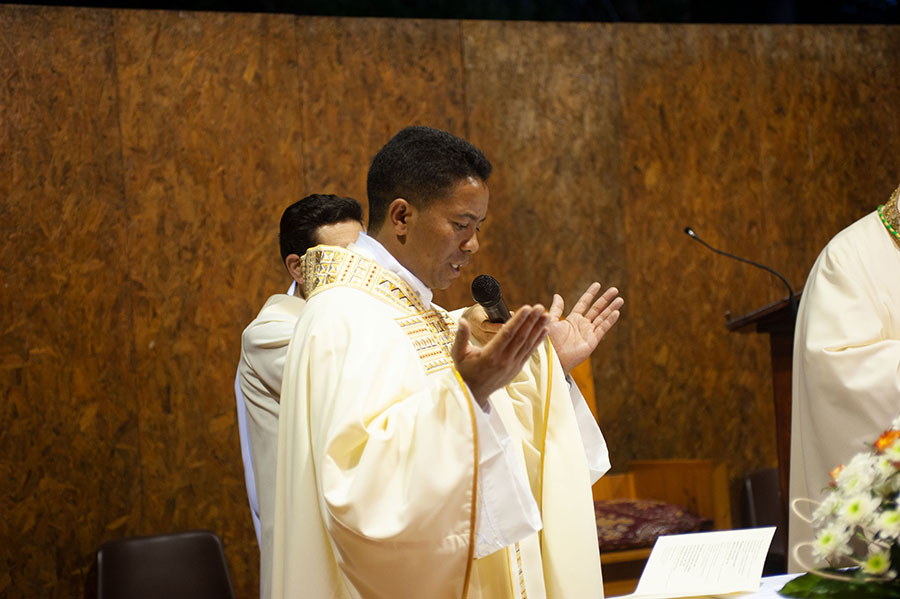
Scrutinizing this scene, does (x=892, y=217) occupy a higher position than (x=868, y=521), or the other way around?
(x=892, y=217)

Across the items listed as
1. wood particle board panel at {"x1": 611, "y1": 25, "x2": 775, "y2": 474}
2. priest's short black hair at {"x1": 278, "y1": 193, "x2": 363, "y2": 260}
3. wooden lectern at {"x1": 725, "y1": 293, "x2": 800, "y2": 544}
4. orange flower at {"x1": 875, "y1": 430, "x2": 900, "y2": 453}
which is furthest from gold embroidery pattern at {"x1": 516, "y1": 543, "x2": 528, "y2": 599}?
wood particle board panel at {"x1": 611, "y1": 25, "x2": 775, "y2": 474}

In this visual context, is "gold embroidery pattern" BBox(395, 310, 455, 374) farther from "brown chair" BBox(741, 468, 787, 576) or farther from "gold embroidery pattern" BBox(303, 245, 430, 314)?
"brown chair" BBox(741, 468, 787, 576)

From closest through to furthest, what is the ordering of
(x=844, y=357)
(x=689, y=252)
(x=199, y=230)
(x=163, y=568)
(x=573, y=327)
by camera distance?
1. (x=573, y=327)
2. (x=844, y=357)
3. (x=163, y=568)
4. (x=199, y=230)
5. (x=689, y=252)

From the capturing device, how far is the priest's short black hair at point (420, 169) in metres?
2.14

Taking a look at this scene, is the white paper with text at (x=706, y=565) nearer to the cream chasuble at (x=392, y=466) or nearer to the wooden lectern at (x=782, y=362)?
the cream chasuble at (x=392, y=466)

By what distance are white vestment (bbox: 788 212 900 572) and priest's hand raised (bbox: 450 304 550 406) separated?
1672 millimetres

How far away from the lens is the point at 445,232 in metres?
2.13

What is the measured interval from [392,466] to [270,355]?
4.64 ft

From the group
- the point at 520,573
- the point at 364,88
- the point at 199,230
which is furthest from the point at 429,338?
the point at 364,88

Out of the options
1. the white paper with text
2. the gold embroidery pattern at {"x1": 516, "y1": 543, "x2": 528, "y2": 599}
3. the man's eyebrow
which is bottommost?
the white paper with text

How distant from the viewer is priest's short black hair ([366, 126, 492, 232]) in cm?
214

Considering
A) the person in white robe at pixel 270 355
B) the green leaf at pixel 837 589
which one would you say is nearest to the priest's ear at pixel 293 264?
the person in white robe at pixel 270 355

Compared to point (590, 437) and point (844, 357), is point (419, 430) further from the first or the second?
point (844, 357)

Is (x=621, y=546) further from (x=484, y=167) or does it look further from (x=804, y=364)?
(x=484, y=167)
